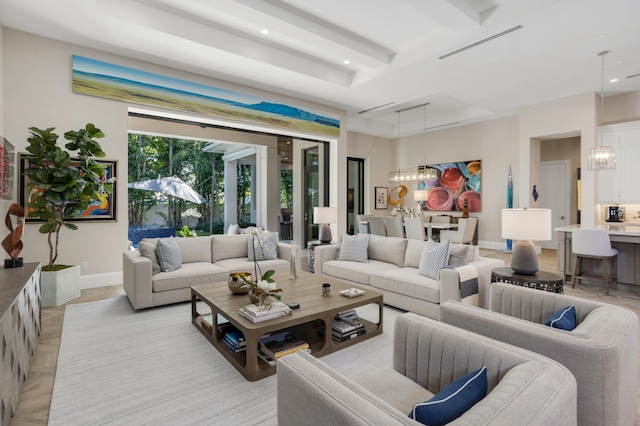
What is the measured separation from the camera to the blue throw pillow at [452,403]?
99 cm

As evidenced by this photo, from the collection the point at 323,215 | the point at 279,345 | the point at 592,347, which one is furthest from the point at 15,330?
the point at 323,215

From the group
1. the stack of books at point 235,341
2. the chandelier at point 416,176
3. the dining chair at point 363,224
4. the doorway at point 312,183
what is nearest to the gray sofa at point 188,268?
the stack of books at point 235,341

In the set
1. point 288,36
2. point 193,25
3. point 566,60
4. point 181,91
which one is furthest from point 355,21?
point 566,60

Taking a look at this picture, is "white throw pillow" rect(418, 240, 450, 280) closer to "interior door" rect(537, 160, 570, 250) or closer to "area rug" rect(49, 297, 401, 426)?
"area rug" rect(49, 297, 401, 426)

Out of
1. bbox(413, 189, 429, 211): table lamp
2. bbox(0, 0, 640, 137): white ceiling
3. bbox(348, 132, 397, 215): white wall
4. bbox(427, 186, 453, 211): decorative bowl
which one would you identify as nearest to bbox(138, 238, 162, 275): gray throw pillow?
bbox(0, 0, 640, 137): white ceiling

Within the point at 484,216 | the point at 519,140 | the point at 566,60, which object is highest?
the point at 566,60

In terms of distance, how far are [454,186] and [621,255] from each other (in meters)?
4.62

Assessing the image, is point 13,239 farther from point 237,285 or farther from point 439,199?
point 439,199

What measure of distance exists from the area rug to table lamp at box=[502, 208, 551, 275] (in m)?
1.42

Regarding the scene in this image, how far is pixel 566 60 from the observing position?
498cm

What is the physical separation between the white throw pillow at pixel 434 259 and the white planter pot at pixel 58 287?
427 cm

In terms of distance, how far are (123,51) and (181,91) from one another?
901 mm

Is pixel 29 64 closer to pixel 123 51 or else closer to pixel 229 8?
pixel 123 51

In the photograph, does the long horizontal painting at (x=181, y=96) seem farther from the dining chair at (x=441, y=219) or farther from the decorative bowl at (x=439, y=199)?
the decorative bowl at (x=439, y=199)
